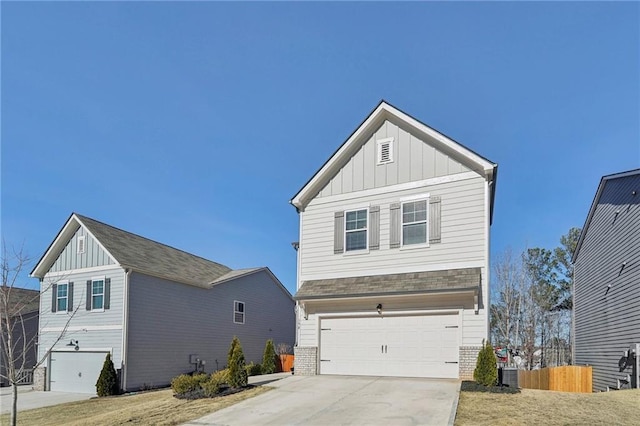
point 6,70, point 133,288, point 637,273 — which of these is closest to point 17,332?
point 133,288

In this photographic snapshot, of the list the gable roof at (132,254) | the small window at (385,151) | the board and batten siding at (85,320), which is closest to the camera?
the small window at (385,151)

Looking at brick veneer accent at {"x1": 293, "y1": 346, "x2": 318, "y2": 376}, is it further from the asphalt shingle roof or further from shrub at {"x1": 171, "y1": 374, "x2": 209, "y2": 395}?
the asphalt shingle roof

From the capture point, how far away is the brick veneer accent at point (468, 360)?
43.8 feet

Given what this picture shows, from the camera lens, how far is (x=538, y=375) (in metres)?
20.2

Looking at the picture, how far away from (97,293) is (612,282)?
20.9m

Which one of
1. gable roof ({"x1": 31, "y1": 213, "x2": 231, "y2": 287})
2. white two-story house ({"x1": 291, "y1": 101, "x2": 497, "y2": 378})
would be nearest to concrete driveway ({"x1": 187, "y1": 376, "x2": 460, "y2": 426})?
white two-story house ({"x1": 291, "y1": 101, "x2": 497, "y2": 378})

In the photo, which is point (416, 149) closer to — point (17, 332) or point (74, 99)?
point (74, 99)

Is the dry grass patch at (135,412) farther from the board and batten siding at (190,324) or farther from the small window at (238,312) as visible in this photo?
the small window at (238,312)

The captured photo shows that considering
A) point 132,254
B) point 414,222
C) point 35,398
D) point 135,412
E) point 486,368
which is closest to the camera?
point 486,368

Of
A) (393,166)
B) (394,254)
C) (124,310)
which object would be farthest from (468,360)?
(124,310)

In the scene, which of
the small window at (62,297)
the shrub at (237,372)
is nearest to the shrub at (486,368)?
the shrub at (237,372)

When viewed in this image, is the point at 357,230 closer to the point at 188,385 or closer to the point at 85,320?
the point at 188,385

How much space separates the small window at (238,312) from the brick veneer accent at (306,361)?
38.1 feet

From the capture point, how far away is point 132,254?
22062 millimetres
